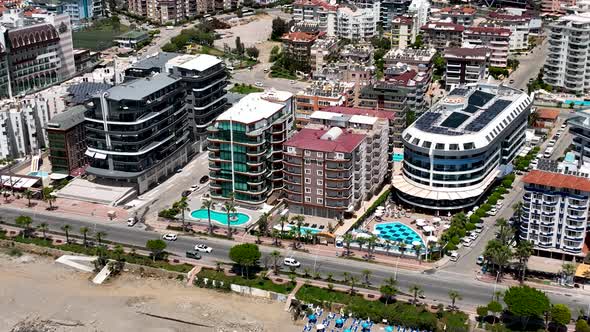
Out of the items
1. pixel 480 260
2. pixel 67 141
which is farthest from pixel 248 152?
pixel 480 260

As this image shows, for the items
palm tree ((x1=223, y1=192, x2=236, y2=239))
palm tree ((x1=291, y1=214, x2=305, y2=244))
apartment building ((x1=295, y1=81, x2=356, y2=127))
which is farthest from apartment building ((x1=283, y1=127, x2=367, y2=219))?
apartment building ((x1=295, y1=81, x2=356, y2=127))

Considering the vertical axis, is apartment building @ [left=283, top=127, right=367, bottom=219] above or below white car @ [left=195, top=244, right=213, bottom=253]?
above

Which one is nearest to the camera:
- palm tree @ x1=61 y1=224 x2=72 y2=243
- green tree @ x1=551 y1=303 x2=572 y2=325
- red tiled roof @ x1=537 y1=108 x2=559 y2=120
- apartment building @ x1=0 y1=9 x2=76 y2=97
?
green tree @ x1=551 y1=303 x2=572 y2=325

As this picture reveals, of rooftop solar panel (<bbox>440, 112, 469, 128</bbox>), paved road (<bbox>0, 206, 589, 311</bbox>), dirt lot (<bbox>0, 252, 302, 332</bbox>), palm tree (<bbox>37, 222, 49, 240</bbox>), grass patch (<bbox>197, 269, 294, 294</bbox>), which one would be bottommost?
dirt lot (<bbox>0, 252, 302, 332</bbox>)

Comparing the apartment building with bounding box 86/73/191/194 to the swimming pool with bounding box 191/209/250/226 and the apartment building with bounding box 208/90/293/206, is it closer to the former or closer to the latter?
the apartment building with bounding box 208/90/293/206

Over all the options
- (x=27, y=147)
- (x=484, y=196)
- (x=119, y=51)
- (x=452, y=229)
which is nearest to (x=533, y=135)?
(x=484, y=196)

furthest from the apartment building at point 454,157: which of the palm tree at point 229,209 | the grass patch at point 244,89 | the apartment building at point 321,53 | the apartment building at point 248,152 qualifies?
the apartment building at point 321,53
